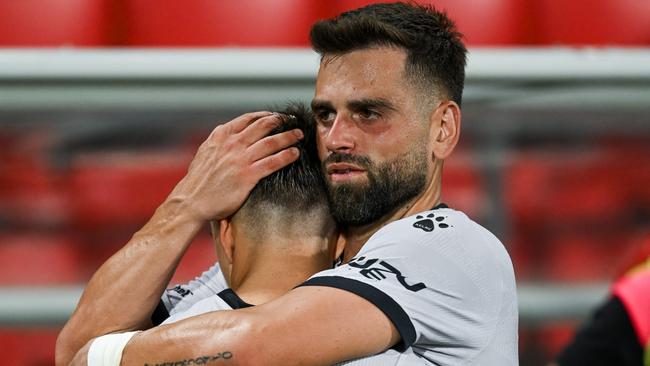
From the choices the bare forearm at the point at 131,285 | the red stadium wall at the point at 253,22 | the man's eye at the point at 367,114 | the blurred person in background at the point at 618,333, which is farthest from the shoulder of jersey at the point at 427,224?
the red stadium wall at the point at 253,22

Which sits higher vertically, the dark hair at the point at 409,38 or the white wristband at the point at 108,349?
the dark hair at the point at 409,38

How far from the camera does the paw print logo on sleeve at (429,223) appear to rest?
101 centimetres

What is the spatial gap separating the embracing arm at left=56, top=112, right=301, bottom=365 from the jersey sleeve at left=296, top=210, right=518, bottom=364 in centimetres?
15

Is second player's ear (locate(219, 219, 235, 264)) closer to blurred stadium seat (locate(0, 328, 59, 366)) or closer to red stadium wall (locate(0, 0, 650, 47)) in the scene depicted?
blurred stadium seat (locate(0, 328, 59, 366))

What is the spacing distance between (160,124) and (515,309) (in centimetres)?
59

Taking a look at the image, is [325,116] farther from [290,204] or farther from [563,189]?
[563,189]

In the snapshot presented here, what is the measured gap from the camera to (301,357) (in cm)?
89

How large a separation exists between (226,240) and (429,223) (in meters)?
0.21

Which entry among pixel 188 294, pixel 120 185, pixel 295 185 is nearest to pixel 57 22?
pixel 120 185

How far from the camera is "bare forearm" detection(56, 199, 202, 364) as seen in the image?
1046 millimetres

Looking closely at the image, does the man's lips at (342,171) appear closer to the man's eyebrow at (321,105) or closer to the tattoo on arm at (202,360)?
the man's eyebrow at (321,105)

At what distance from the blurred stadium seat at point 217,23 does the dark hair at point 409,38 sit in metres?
0.78

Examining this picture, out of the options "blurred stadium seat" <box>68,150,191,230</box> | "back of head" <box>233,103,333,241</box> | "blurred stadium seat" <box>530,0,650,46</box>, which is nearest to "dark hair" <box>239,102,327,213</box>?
"back of head" <box>233,103,333,241</box>

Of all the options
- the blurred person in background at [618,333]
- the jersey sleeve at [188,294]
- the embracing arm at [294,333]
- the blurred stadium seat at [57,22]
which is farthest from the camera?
the blurred stadium seat at [57,22]
